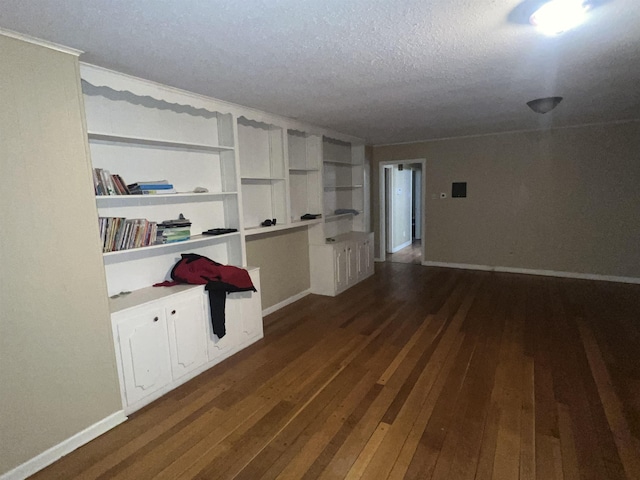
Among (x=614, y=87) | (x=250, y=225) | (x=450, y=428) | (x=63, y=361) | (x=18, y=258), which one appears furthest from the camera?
(x=250, y=225)

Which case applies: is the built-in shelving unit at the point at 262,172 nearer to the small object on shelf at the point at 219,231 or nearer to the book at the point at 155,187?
the small object on shelf at the point at 219,231

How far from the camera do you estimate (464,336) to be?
3482 mm

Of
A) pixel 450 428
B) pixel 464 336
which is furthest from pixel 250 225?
pixel 450 428

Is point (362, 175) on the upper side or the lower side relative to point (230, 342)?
upper

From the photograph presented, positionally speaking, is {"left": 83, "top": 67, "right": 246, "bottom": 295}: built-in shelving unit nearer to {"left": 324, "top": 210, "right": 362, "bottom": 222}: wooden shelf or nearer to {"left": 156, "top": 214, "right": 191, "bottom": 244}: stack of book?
{"left": 156, "top": 214, "right": 191, "bottom": 244}: stack of book

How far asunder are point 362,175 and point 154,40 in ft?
14.7

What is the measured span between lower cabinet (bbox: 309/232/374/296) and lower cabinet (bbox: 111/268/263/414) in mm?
1847

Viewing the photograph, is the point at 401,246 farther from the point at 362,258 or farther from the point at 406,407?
the point at 406,407

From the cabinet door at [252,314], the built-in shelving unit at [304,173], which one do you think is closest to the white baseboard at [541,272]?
the built-in shelving unit at [304,173]

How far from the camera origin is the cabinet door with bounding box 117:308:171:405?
94.6 inches

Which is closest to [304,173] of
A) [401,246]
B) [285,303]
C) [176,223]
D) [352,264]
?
[352,264]

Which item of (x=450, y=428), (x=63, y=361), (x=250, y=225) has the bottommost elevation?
(x=450, y=428)

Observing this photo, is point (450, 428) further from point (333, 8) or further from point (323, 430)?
point (333, 8)

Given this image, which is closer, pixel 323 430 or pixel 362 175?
pixel 323 430
